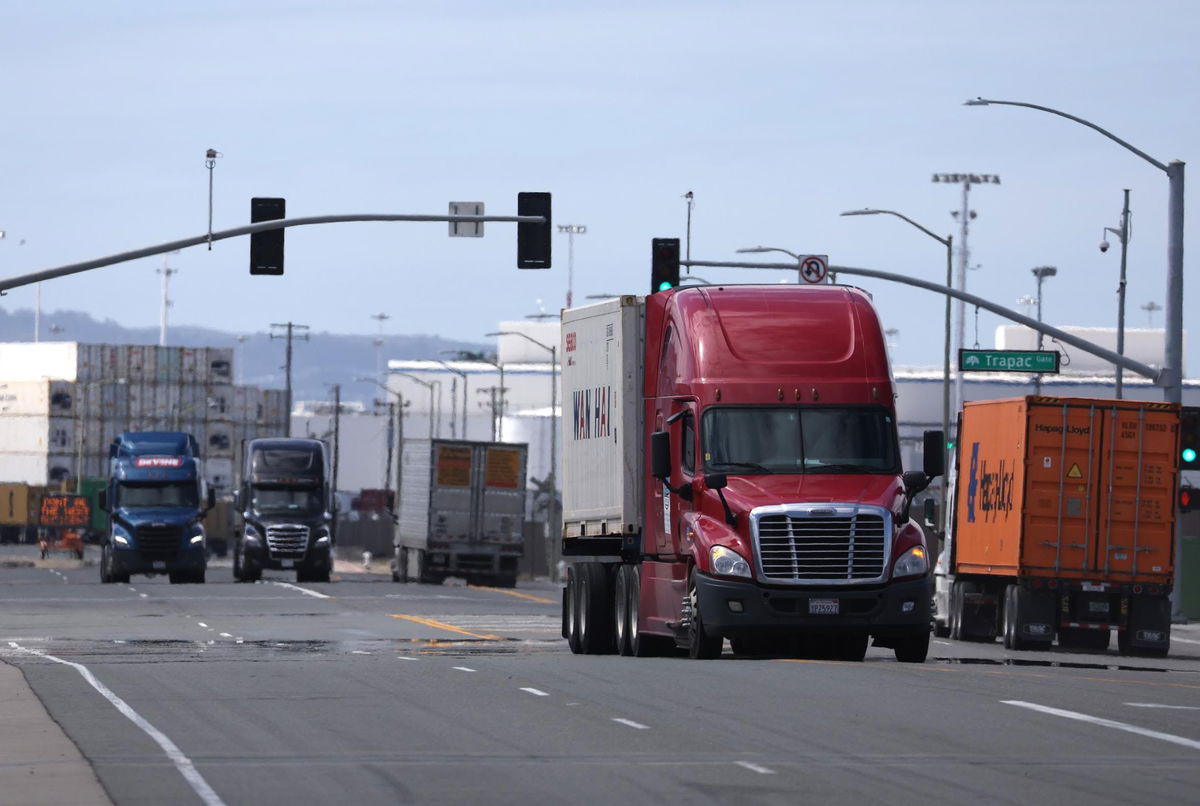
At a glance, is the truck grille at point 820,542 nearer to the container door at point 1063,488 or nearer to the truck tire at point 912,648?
the truck tire at point 912,648

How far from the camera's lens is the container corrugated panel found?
31797 mm

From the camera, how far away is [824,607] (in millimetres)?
23016

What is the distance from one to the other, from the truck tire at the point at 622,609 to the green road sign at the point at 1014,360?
48.6ft

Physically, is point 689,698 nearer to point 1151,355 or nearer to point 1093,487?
point 1093,487

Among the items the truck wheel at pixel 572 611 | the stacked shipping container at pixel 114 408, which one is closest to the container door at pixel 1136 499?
the truck wheel at pixel 572 611

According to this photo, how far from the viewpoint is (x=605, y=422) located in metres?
26.7

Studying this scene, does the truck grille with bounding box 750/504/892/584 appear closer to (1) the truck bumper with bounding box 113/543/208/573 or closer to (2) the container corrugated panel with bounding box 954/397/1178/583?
(2) the container corrugated panel with bounding box 954/397/1178/583

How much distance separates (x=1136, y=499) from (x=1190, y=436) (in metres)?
4.57

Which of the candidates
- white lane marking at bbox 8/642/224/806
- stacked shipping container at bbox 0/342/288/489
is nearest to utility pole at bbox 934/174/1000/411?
stacked shipping container at bbox 0/342/288/489

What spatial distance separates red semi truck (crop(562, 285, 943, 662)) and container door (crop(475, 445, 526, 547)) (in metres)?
37.9

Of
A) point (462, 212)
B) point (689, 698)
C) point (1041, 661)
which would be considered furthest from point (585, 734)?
point (462, 212)

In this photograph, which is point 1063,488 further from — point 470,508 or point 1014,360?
point 470,508

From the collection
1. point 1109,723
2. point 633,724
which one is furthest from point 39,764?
point 1109,723

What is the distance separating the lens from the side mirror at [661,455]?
78.0 ft
